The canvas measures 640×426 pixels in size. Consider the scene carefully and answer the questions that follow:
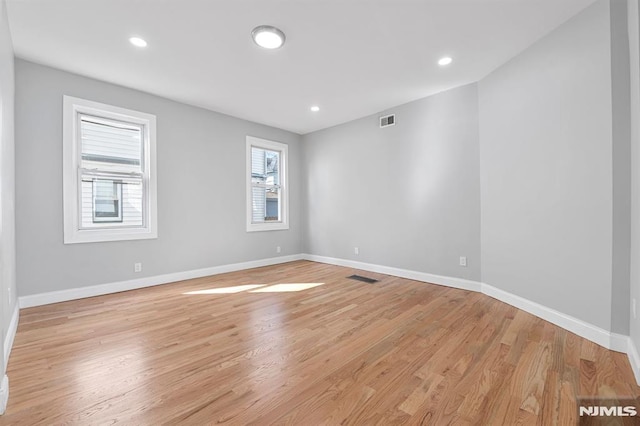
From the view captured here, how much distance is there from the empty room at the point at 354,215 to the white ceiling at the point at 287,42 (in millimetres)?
24

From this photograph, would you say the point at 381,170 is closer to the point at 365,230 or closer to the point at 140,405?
the point at 365,230

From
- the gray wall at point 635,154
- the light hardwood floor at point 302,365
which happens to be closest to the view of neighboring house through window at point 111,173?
the light hardwood floor at point 302,365

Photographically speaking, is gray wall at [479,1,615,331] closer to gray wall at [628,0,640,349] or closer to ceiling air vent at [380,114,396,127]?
gray wall at [628,0,640,349]

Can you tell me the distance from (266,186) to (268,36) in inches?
127

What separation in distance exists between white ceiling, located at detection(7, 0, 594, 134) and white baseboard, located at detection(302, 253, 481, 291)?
266 centimetres

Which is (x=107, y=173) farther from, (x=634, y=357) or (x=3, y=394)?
(x=634, y=357)

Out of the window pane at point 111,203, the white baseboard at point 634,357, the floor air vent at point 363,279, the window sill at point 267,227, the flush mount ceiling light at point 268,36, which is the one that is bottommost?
the floor air vent at point 363,279

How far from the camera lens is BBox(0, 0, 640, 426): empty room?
163 centimetres

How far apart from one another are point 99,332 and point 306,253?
395 cm

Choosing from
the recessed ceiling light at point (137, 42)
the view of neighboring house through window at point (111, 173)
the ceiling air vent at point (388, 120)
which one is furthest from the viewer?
the ceiling air vent at point (388, 120)

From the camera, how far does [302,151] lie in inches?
235

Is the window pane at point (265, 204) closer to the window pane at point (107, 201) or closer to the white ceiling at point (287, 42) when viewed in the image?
the white ceiling at point (287, 42)

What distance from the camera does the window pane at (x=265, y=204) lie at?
533 centimetres

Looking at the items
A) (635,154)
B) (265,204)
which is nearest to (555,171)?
(635,154)
